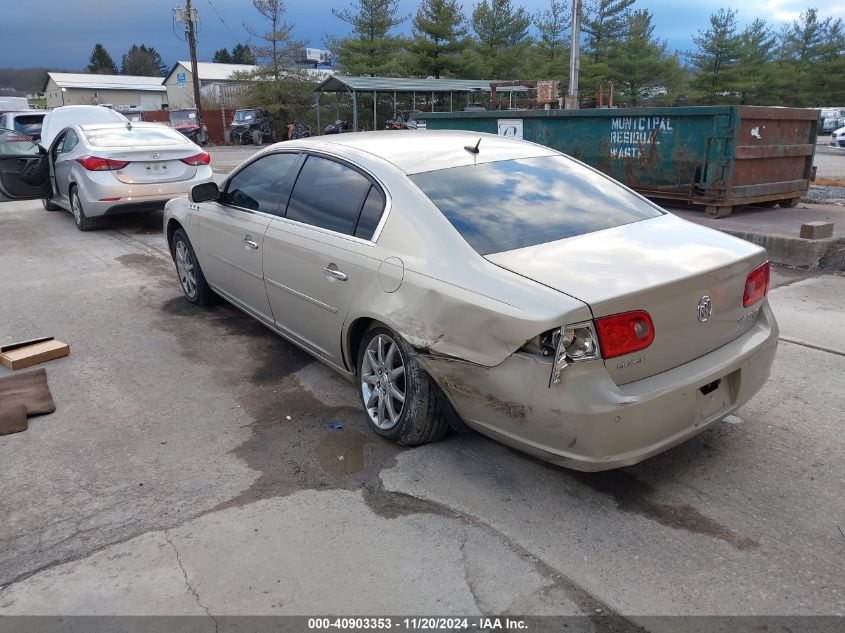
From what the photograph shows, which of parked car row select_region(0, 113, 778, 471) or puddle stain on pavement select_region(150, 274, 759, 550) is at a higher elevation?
parked car row select_region(0, 113, 778, 471)

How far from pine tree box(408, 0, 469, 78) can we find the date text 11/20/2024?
4664 cm

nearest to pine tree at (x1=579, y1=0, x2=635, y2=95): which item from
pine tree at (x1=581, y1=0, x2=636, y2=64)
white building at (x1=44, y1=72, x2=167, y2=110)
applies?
pine tree at (x1=581, y1=0, x2=636, y2=64)

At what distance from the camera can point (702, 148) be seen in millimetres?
9570

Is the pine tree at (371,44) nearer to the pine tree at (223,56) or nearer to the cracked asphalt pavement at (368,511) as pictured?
the cracked asphalt pavement at (368,511)

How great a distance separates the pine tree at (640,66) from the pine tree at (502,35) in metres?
7.05

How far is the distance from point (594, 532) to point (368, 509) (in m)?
1.02

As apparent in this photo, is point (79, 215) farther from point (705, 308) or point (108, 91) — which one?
point (108, 91)

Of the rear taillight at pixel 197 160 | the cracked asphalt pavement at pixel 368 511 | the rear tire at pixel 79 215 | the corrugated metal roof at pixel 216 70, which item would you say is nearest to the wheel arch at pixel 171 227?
the cracked asphalt pavement at pixel 368 511

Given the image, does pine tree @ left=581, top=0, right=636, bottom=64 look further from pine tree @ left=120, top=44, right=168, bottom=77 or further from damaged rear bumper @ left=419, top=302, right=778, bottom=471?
pine tree @ left=120, top=44, right=168, bottom=77

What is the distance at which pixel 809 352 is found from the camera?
200 inches

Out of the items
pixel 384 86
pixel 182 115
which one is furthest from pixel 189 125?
pixel 384 86

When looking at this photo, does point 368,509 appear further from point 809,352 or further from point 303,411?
point 809,352

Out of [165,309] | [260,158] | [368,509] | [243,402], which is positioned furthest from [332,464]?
[165,309]

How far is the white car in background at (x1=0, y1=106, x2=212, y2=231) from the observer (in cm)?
975
